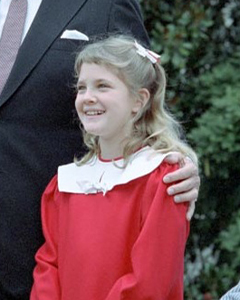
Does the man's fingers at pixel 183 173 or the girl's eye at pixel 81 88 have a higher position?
the girl's eye at pixel 81 88

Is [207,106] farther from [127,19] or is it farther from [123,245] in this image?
[123,245]

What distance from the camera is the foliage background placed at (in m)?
5.97

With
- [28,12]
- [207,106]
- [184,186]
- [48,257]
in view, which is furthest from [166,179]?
[207,106]

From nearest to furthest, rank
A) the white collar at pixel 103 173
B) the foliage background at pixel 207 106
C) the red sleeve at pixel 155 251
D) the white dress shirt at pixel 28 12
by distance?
A: the red sleeve at pixel 155 251
the white collar at pixel 103 173
the white dress shirt at pixel 28 12
the foliage background at pixel 207 106

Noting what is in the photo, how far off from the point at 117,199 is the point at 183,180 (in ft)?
0.71

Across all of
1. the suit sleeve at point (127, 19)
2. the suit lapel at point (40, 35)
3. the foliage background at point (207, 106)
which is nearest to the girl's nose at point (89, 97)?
the suit lapel at point (40, 35)

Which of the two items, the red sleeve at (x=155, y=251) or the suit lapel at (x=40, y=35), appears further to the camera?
the suit lapel at (x=40, y=35)

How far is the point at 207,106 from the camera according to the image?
6297mm

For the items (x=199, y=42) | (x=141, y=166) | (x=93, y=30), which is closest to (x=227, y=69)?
(x=199, y=42)

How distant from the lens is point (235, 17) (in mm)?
6375

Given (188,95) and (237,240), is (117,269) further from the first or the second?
(188,95)

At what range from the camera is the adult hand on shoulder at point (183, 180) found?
3895 millimetres

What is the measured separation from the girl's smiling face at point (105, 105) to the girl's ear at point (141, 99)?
10mm

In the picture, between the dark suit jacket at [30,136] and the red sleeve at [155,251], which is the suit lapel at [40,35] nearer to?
the dark suit jacket at [30,136]
